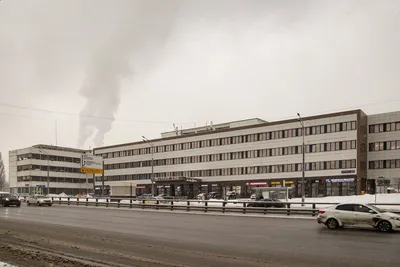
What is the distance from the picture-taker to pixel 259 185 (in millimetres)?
75188

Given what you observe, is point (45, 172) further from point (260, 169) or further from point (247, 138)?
point (260, 169)

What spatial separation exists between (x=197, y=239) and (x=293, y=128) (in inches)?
2350

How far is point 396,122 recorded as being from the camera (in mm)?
63281

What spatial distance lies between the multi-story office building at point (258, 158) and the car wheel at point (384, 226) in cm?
3632

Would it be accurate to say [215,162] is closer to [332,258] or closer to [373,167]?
[373,167]

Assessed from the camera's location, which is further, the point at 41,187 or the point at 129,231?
the point at 41,187

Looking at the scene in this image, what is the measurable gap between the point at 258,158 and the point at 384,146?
2344 cm

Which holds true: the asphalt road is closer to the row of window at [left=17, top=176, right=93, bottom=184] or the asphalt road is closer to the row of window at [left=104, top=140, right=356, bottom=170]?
the row of window at [left=104, top=140, right=356, bottom=170]

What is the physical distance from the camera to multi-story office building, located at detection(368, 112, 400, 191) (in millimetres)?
62750

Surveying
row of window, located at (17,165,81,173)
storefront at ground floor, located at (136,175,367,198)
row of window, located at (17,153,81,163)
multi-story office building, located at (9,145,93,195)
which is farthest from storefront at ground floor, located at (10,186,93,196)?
storefront at ground floor, located at (136,175,367,198)

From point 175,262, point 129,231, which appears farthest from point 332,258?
point 129,231

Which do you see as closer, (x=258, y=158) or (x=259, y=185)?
(x=259, y=185)

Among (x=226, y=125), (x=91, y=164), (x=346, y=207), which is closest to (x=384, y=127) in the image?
(x=226, y=125)

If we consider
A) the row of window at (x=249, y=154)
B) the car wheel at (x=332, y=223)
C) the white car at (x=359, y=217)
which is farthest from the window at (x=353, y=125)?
the car wheel at (x=332, y=223)
